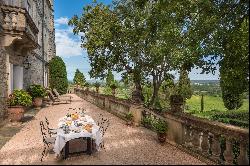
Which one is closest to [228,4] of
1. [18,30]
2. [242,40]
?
[242,40]

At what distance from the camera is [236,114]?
29234 millimetres

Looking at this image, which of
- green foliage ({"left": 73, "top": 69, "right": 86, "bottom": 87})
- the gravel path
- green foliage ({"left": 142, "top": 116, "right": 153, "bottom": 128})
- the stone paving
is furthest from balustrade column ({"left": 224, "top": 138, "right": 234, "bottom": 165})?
green foliage ({"left": 73, "top": 69, "right": 86, "bottom": 87})

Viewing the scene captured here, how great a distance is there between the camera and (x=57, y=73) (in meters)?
38.3

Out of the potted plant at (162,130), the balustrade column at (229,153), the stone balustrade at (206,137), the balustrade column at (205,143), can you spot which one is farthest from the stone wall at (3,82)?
the balustrade column at (229,153)

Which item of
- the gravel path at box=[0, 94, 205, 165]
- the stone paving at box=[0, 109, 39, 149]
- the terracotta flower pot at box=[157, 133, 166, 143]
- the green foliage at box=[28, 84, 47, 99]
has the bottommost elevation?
the gravel path at box=[0, 94, 205, 165]

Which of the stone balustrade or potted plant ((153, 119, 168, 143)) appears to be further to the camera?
potted plant ((153, 119, 168, 143))

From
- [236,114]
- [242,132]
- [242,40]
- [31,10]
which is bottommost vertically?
[236,114]

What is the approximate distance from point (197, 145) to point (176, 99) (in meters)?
1.90

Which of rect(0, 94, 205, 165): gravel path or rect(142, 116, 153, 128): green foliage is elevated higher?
rect(142, 116, 153, 128): green foliage

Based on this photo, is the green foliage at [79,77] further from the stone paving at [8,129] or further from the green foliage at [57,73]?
the stone paving at [8,129]

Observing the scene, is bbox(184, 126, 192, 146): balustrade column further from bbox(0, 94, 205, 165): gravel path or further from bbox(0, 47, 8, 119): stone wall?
bbox(0, 47, 8, 119): stone wall

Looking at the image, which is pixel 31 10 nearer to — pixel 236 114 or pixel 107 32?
pixel 107 32

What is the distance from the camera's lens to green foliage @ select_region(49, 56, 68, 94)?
37.9 metres

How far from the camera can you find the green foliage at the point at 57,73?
3794 centimetres
